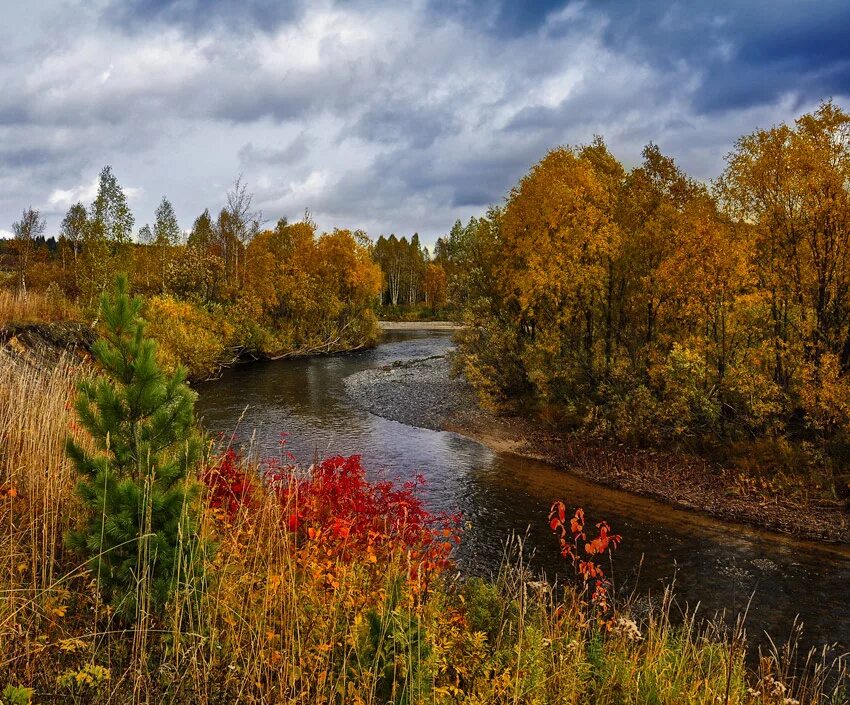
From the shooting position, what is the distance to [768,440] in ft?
52.5

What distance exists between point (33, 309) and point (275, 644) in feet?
60.3

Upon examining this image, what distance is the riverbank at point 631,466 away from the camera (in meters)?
13.7

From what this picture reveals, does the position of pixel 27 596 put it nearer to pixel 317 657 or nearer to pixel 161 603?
pixel 161 603

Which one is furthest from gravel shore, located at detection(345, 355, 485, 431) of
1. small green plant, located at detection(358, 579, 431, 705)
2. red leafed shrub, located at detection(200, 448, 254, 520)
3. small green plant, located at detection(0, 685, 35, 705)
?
small green plant, located at detection(0, 685, 35, 705)

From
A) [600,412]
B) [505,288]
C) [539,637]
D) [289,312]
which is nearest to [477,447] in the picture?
[600,412]

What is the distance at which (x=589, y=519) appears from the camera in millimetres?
13672

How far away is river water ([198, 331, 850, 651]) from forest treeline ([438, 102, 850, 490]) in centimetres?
372

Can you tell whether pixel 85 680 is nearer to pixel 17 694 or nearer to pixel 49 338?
pixel 17 694

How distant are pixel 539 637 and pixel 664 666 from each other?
1747mm

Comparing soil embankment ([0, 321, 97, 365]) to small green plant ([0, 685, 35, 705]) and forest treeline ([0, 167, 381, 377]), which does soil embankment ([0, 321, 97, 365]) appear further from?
small green plant ([0, 685, 35, 705])

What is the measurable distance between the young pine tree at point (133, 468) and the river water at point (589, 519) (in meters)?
3.04

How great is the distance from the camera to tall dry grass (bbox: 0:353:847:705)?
3.97m

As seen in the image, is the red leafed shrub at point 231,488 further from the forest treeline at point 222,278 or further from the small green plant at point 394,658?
the forest treeline at point 222,278

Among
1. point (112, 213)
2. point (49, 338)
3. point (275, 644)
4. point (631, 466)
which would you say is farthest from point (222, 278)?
point (275, 644)
